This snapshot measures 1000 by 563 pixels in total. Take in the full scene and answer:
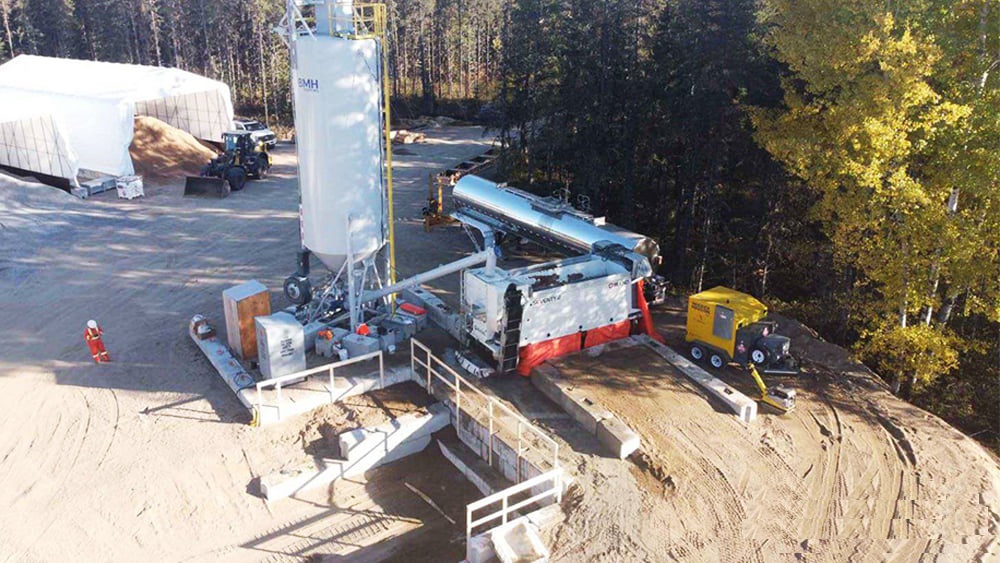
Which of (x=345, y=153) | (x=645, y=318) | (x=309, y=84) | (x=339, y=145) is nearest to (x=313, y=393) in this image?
(x=345, y=153)

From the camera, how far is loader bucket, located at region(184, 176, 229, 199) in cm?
3016

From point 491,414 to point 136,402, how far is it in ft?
23.4

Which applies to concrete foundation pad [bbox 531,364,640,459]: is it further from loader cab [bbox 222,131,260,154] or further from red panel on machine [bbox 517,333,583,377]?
loader cab [bbox 222,131,260,154]

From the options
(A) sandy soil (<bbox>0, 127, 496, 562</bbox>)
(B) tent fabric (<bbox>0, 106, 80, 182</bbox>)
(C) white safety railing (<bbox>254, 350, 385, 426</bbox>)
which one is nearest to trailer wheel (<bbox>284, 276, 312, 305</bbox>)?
(A) sandy soil (<bbox>0, 127, 496, 562</bbox>)

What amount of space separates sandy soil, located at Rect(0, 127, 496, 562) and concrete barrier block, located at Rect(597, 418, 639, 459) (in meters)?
2.68

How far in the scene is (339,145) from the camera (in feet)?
52.2

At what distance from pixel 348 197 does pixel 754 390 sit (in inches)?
366

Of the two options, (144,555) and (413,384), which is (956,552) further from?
(144,555)

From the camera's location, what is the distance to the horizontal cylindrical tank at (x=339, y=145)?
50.8ft

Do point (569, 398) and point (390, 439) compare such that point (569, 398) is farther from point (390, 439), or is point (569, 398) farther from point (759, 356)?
point (759, 356)

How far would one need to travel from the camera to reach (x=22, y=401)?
15.1m

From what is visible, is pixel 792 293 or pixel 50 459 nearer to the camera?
pixel 50 459

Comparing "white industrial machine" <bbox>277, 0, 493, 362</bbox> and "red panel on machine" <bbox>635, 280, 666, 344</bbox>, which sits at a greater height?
"white industrial machine" <bbox>277, 0, 493, 362</bbox>

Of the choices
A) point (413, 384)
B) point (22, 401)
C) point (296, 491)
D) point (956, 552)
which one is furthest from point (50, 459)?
point (956, 552)
